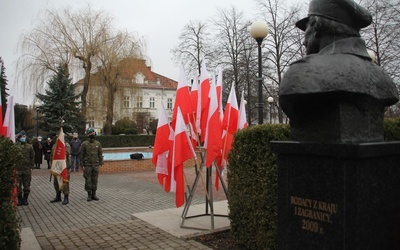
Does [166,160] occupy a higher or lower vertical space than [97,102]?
lower

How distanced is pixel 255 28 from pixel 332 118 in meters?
6.91

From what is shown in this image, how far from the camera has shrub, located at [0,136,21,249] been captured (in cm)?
388

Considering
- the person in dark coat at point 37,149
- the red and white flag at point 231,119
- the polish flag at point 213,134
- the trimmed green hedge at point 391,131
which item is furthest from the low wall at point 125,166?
the trimmed green hedge at point 391,131

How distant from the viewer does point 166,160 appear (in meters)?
6.80

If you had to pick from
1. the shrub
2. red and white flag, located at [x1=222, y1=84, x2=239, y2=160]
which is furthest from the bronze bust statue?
red and white flag, located at [x1=222, y1=84, x2=239, y2=160]

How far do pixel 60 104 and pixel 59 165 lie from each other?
1534 cm

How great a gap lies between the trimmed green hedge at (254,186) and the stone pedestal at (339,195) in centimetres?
140

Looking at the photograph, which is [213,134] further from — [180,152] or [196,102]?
[196,102]

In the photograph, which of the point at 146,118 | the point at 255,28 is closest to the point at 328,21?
the point at 255,28

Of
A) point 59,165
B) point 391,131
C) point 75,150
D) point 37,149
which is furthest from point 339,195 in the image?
point 37,149

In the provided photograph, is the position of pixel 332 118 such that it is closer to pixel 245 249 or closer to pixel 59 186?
pixel 245 249

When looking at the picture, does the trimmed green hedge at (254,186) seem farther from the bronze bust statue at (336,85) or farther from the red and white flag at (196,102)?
the bronze bust statue at (336,85)

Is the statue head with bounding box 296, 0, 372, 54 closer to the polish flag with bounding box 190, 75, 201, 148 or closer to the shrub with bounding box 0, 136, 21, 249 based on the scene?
the shrub with bounding box 0, 136, 21, 249

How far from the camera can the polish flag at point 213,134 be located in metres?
6.21
